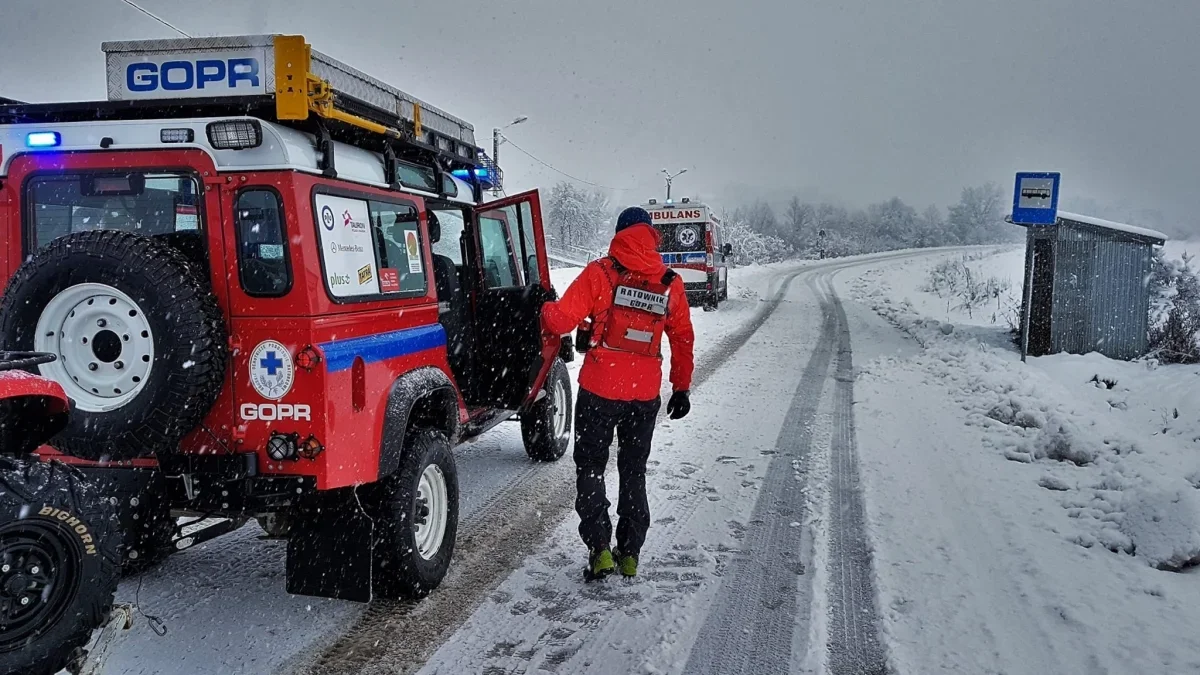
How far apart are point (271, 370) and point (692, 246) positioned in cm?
1717

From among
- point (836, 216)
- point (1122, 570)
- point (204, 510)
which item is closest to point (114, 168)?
point (204, 510)

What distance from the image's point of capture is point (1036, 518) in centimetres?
495

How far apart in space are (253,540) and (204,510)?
136 cm

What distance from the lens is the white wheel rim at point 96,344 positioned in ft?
9.62

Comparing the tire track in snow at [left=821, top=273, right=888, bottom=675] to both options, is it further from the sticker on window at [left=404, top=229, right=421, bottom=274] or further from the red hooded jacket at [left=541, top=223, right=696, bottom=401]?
the sticker on window at [left=404, top=229, right=421, bottom=274]

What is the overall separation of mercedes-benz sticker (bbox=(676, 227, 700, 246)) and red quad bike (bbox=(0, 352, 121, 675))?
17.9 meters

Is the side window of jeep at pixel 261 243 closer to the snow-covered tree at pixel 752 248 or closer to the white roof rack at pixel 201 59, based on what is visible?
the white roof rack at pixel 201 59

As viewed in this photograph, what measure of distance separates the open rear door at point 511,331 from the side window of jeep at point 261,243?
2.28 meters

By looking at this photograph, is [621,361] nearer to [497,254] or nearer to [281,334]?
[281,334]

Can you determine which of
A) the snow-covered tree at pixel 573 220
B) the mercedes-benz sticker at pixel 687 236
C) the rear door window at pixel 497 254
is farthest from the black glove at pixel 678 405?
the snow-covered tree at pixel 573 220

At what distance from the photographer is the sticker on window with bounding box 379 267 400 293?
3.84 m

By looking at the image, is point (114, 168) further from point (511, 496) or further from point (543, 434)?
point (543, 434)

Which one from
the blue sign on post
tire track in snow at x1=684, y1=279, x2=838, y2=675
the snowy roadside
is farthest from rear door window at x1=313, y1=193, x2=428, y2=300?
the blue sign on post

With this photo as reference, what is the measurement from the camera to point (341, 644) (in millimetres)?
3309
